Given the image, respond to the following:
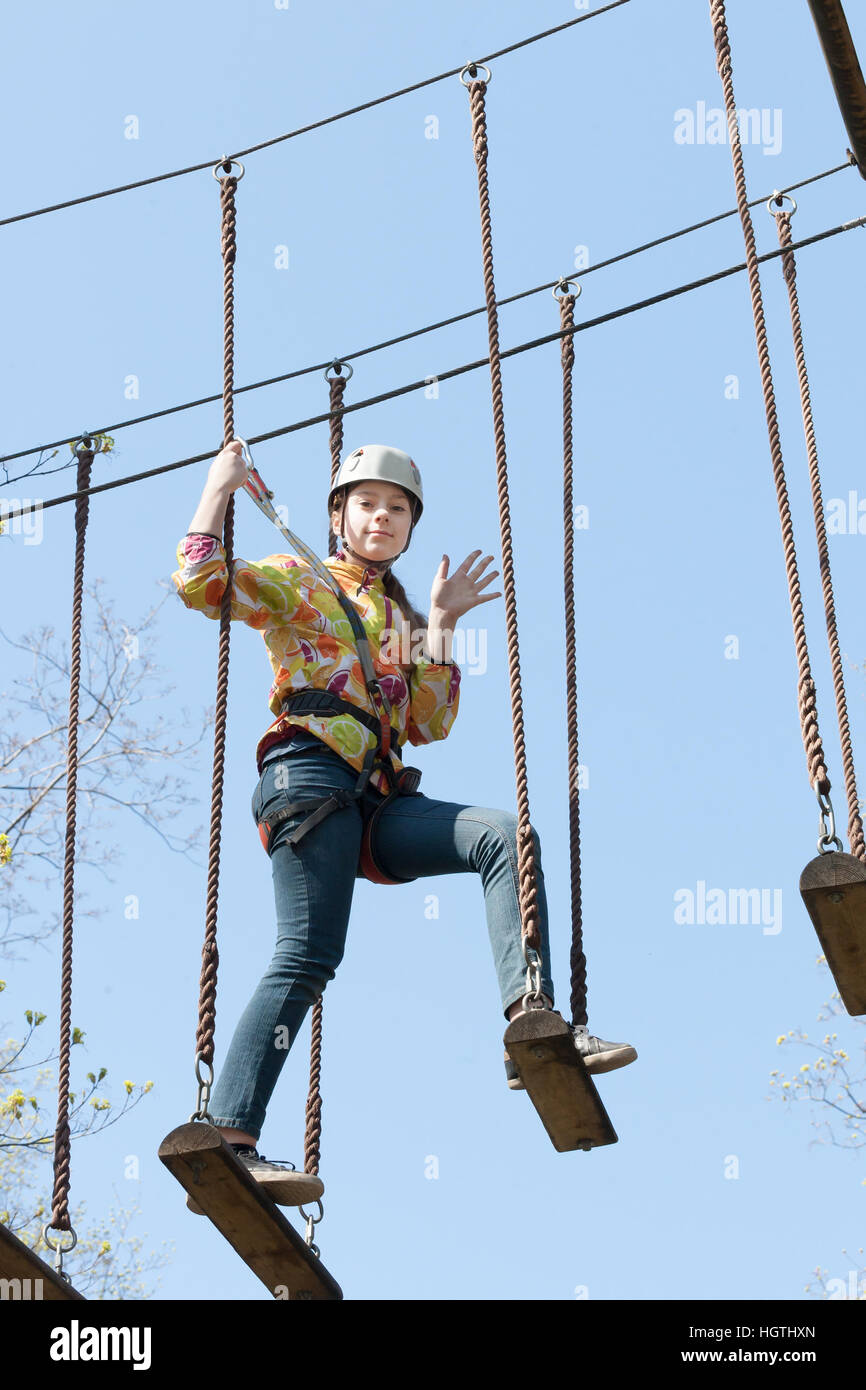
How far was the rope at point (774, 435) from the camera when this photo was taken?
3828 mm

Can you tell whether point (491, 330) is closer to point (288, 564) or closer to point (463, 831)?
point (288, 564)

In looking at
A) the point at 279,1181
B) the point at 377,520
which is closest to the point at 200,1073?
the point at 279,1181

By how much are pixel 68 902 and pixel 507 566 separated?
1.17 meters

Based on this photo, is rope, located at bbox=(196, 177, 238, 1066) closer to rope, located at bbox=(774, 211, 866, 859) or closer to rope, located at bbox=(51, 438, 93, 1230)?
rope, located at bbox=(51, 438, 93, 1230)

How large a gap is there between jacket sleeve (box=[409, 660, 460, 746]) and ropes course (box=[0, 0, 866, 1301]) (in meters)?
0.03

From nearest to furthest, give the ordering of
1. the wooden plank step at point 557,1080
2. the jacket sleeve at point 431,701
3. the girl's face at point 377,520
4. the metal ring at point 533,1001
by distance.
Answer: the wooden plank step at point 557,1080
the metal ring at point 533,1001
the jacket sleeve at point 431,701
the girl's face at point 377,520

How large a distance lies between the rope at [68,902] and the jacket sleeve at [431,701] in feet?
2.41

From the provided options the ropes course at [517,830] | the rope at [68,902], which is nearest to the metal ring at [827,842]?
the ropes course at [517,830]

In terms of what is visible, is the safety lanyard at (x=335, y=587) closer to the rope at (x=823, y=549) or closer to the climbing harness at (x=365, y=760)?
the climbing harness at (x=365, y=760)

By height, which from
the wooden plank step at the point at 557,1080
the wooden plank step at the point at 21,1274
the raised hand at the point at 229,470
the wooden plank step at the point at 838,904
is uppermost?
the raised hand at the point at 229,470

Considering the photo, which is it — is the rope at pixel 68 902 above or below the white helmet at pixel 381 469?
below

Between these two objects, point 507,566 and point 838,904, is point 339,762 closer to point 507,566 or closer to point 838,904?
point 507,566

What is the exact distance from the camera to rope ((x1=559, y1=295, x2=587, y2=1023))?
4.16 meters
